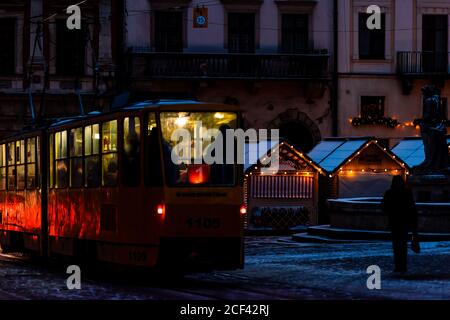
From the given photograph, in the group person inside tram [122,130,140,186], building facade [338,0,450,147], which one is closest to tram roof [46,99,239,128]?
person inside tram [122,130,140,186]

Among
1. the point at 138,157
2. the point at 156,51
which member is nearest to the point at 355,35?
the point at 156,51

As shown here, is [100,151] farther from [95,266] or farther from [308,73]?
[308,73]

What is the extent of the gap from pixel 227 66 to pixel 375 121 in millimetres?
6315

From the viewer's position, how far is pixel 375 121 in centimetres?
4553

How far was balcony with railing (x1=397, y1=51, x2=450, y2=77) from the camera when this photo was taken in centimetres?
4494

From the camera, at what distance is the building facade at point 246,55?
43.5m

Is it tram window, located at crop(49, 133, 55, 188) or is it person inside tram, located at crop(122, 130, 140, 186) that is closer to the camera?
person inside tram, located at crop(122, 130, 140, 186)

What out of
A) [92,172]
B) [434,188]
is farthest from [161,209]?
[434,188]

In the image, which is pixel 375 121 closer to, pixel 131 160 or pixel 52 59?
pixel 52 59

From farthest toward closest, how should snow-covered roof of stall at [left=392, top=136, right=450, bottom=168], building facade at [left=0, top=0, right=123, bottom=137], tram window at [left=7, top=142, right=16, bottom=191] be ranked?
building facade at [left=0, top=0, right=123, bottom=137]
snow-covered roof of stall at [left=392, top=136, right=450, bottom=168]
tram window at [left=7, top=142, right=16, bottom=191]

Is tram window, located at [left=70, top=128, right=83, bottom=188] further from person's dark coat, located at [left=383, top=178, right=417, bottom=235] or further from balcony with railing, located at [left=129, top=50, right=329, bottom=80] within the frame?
balcony with railing, located at [left=129, top=50, right=329, bottom=80]

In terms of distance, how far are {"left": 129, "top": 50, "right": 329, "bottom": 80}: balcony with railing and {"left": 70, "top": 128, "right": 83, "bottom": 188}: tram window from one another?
848 inches

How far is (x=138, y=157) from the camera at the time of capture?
1884cm
